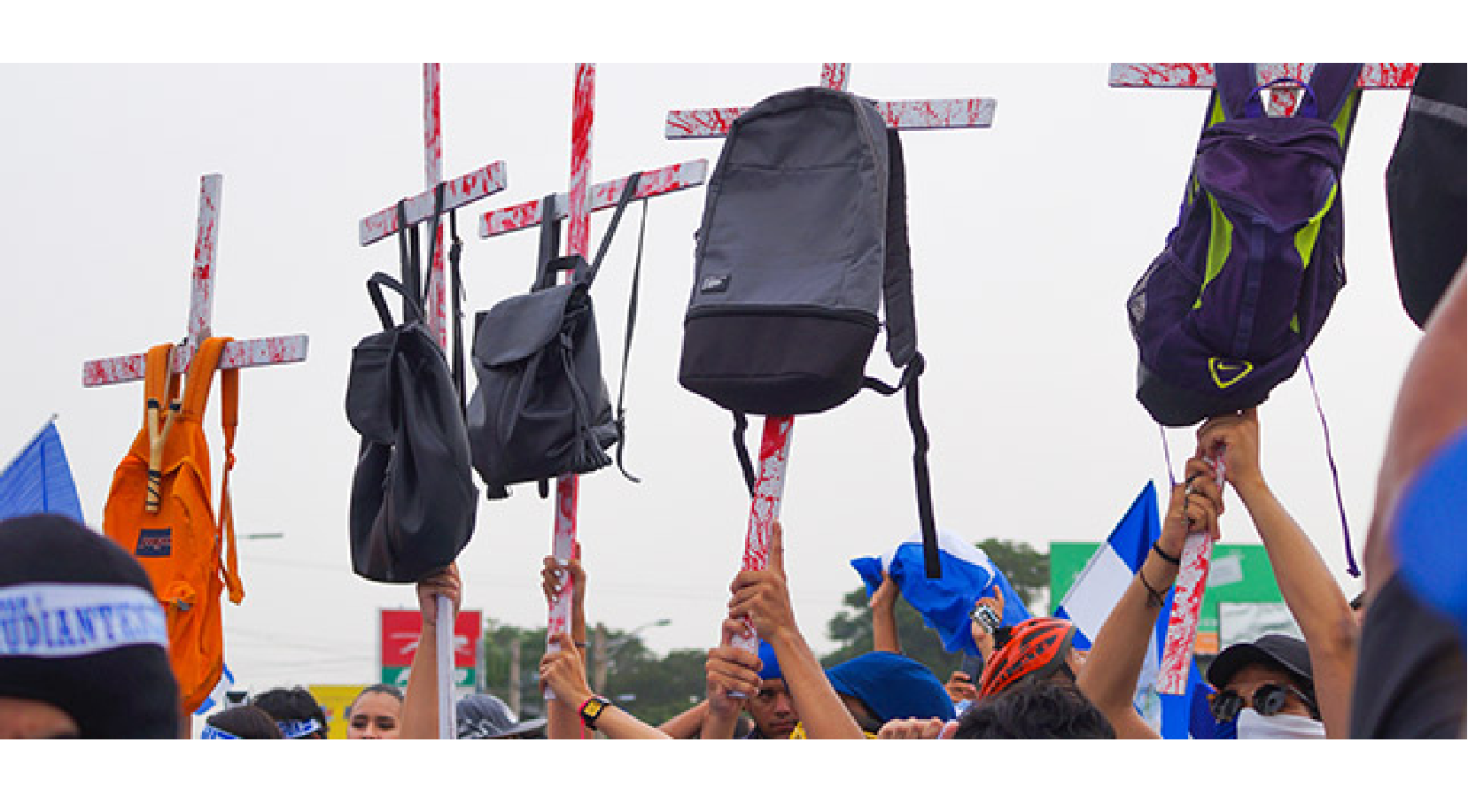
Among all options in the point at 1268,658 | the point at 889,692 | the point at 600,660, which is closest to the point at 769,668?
the point at 889,692

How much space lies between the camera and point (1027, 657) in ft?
12.2

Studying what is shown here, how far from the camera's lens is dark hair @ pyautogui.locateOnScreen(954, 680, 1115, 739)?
264 centimetres

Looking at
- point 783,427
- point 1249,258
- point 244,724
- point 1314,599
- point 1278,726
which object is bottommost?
point 244,724

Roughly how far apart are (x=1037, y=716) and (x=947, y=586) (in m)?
2.22

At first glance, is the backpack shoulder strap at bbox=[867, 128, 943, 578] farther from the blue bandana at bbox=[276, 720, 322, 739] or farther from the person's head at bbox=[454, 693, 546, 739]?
the blue bandana at bbox=[276, 720, 322, 739]

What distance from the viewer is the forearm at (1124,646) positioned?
→ 310cm

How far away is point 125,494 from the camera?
436 cm

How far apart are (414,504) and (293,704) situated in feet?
9.34

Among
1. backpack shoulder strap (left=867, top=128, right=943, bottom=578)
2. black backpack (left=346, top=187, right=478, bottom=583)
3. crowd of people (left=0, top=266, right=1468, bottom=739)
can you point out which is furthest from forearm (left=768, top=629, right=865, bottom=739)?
black backpack (left=346, top=187, right=478, bottom=583)

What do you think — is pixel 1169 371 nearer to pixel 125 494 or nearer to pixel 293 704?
pixel 125 494

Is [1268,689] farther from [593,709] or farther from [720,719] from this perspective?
[593,709]

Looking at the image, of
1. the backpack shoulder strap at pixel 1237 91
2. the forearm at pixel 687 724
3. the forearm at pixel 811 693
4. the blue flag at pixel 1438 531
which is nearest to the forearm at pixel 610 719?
the forearm at pixel 811 693

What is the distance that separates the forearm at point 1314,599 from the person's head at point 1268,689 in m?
0.67

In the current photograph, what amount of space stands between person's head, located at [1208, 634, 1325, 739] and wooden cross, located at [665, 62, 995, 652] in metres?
1.10
